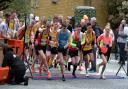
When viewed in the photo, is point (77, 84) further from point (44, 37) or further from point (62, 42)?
point (44, 37)

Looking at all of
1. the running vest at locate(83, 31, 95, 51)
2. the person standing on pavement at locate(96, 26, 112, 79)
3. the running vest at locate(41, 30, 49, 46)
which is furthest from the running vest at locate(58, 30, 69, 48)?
the person standing on pavement at locate(96, 26, 112, 79)

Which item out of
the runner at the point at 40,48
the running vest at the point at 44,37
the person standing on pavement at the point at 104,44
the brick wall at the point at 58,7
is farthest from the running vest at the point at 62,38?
the brick wall at the point at 58,7

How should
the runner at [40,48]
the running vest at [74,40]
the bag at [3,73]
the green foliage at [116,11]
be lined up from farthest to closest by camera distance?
the green foliage at [116,11], the running vest at [74,40], the runner at [40,48], the bag at [3,73]

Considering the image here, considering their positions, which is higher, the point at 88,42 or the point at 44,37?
the point at 44,37

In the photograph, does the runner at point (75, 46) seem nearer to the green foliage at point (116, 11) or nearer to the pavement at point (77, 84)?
the pavement at point (77, 84)

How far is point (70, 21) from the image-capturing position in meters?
22.1

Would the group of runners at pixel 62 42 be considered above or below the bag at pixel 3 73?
above

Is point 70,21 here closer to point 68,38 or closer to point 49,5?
point 68,38

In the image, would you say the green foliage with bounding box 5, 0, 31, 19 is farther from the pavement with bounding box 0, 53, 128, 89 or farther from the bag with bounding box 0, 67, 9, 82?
the bag with bounding box 0, 67, 9, 82

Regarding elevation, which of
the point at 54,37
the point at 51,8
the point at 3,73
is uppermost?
the point at 51,8

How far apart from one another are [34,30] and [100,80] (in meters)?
2.80

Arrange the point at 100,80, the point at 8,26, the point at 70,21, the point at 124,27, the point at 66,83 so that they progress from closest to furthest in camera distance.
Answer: the point at 66,83 < the point at 100,80 < the point at 8,26 < the point at 70,21 < the point at 124,27

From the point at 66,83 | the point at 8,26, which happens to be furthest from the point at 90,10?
the point at 66,83

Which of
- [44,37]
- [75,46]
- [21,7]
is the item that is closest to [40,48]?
[44,37]
